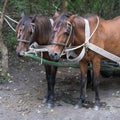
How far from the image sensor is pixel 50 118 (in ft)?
18.7

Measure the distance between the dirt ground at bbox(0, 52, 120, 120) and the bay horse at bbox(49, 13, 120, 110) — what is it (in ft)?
0.90

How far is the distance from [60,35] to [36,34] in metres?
0.74

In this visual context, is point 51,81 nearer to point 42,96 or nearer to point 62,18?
point 42,96

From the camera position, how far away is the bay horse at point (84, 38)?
547cm

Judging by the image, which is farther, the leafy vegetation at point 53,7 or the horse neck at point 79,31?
the leafy vegetation at point 53,7

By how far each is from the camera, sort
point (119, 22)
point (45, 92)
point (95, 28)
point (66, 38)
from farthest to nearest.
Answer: point (45, 92) → point (119, 22) → point (95, 28) → point (66, 38)

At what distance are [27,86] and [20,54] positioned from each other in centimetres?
168

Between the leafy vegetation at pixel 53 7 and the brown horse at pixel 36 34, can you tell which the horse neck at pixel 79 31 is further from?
the leafy vegetation at pixel 53 7

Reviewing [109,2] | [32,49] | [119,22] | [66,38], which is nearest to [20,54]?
[32,49]

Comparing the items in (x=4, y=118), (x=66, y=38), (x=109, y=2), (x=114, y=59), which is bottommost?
(x=4, y=118)

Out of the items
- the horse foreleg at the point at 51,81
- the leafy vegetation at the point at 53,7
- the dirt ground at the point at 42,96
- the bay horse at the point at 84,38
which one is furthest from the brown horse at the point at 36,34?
the leafy vegetation at the point at 53,7

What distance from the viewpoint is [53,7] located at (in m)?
8.91

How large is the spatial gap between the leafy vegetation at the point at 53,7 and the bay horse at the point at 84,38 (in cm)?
225

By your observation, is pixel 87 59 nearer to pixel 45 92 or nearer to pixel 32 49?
pixel 32 49
